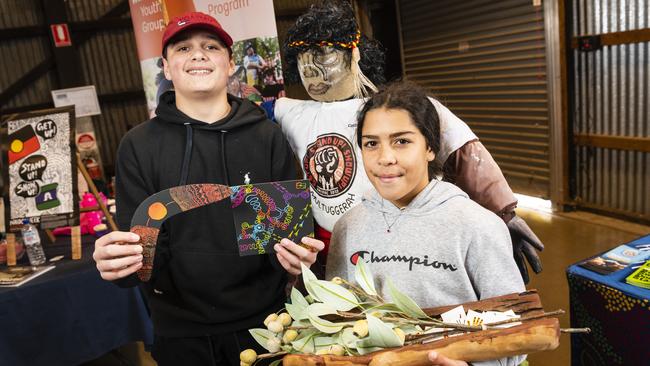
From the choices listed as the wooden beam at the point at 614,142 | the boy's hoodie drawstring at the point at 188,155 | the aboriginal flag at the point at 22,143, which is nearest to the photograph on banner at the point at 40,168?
the aboriginal flag at the point at 22,143

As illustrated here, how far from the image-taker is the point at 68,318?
2.72m

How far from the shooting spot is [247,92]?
285 cm

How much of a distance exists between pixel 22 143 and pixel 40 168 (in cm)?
18

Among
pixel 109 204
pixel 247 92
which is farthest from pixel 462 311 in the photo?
pixel 109 204

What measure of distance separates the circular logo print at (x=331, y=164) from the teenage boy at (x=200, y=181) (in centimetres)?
25

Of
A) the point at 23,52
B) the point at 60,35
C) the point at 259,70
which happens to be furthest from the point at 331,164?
the point at 23,52

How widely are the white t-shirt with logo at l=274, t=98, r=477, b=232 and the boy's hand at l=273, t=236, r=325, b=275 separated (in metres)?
0.47

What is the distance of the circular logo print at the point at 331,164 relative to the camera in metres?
1.86

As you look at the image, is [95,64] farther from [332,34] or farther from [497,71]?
[332,34]

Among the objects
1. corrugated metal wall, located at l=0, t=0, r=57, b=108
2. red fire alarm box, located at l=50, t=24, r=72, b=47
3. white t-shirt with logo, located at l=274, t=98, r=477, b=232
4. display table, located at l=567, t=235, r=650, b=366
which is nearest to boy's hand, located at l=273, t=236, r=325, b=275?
white t-shirt with logo, located at l=274, t=98, r=477, b=232

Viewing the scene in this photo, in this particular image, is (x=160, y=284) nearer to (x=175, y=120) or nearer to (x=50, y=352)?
(x=175, y=120)

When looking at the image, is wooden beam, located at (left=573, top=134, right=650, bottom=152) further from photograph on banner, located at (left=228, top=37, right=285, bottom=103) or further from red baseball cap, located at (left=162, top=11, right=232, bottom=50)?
red baseball cap, located at (left=162, top=11, right=232, bottom=50)

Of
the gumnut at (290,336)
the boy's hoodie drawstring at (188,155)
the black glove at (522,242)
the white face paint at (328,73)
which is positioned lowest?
the black glove at (522,242)

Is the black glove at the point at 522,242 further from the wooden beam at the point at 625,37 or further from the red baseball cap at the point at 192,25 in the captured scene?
the wooden beam at the point at 625,37
